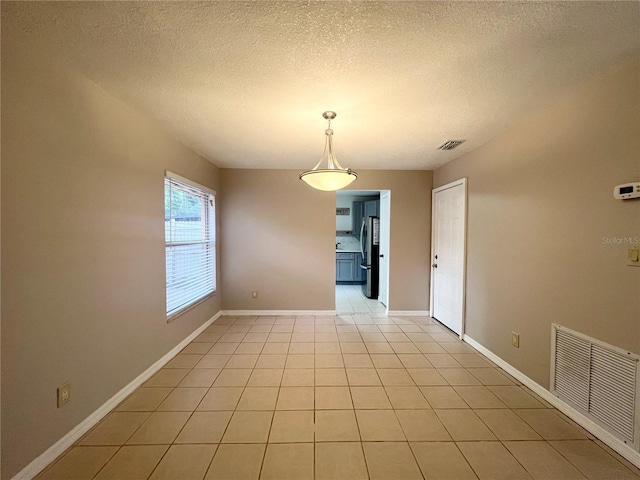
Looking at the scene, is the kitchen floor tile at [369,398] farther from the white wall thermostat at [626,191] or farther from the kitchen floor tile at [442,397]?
the white wall thermostat at [626,191]

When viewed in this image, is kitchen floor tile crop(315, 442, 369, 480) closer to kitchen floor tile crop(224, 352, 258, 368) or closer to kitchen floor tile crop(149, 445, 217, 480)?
kitchen floor tile crop(149, 445, 217, 480)

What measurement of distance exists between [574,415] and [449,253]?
2035mm

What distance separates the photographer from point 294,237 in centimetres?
407

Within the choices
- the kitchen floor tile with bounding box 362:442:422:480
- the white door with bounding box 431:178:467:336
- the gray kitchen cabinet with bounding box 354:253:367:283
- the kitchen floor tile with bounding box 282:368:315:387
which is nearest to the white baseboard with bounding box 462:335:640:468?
the white door with bounding box 431:178:467:336

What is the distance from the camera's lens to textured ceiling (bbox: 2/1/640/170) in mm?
1183

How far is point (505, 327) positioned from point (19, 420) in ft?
11.7

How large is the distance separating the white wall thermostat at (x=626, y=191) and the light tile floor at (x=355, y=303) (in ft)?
10.5

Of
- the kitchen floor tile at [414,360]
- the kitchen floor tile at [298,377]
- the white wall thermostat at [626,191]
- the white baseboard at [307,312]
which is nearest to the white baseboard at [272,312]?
the white baseboard at [307,312]

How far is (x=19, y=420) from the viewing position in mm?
1302

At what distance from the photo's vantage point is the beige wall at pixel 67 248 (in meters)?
1.28

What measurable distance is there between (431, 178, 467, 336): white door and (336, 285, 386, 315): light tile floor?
0.96 meters

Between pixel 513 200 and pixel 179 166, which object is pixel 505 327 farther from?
pixel 179 166

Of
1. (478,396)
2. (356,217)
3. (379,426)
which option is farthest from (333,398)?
(356,217)

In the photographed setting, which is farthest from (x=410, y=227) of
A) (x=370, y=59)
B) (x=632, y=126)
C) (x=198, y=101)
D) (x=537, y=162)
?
(x=198, y=101)
